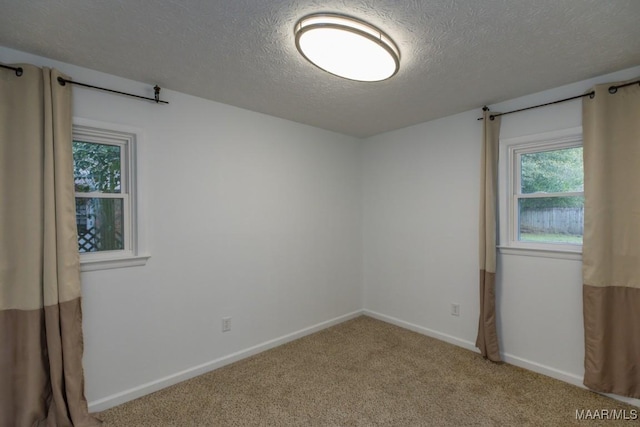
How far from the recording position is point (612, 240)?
2.22 m

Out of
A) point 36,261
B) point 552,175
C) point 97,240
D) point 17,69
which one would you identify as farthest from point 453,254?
point 17,69

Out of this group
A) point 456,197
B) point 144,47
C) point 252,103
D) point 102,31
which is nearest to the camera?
point 102,31

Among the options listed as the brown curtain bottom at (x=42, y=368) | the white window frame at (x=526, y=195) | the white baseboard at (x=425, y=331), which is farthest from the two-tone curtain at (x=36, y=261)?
the white window frame at (x=526, y=195)

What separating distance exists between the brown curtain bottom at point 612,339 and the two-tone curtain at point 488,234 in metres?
0.64

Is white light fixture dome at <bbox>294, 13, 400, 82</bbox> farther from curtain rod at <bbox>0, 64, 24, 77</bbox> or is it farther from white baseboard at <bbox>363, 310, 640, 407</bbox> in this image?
white baseboard at <bbox>363, 310, 640, 407</bbox>

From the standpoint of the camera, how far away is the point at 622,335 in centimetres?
218

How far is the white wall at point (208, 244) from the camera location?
2232mm

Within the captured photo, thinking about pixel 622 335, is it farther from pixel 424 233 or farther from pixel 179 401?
pixel 179 401

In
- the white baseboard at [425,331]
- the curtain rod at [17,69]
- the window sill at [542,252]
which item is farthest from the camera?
the white baseboard at [425,331]

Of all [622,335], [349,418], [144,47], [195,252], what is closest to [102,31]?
[144,47]

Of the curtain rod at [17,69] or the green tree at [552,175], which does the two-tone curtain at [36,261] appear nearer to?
the curtain rod at [17,69]

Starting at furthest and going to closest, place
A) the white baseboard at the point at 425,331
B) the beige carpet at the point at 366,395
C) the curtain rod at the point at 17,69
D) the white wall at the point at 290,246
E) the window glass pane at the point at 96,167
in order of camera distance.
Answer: the white baseboard at the point at 425,331
the white wall at the point at 290,246
the window glass pane at the point at 96,167
the beige carpet at the point at 366,395
the curtain rod at the point at 17,69

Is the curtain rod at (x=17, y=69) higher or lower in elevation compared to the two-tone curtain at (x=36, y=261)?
higher

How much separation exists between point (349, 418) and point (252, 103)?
2.66 m
